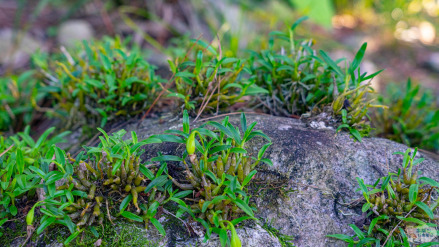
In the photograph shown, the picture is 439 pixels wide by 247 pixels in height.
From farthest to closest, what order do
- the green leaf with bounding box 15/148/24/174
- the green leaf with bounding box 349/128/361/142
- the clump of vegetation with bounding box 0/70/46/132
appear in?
1. the clump of vegetation with bounding box 0/70/46/132
2. the green leaf with bounding box 349/128/361/142
3. the green leaf with bounding box 15/148/24/174

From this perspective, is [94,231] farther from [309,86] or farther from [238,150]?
[309,86]

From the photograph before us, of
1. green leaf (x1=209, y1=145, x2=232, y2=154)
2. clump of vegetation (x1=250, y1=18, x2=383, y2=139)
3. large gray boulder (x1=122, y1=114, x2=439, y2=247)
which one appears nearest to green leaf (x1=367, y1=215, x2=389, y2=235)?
large gray boulder (x1=122, y1=114, x2=439, y2=247)

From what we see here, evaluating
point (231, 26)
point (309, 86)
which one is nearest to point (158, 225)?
point (309, 86)

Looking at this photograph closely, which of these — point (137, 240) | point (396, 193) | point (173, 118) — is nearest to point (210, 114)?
point (173, 118)

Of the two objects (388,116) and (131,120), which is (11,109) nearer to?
(131,120)

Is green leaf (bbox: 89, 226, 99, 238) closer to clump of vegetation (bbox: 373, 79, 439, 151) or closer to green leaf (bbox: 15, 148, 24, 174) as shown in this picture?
green leaf (bbox: 15, 148, 24, 174)

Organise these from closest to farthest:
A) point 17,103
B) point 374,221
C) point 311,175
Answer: point 374,221
point 311,175
point 17,103
